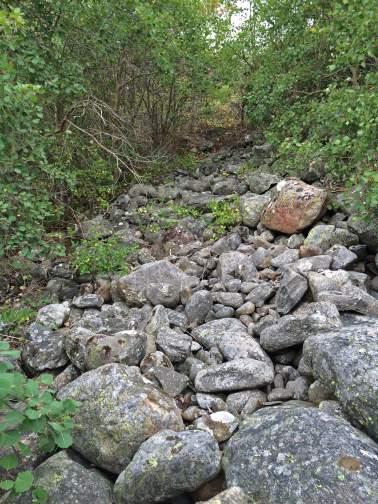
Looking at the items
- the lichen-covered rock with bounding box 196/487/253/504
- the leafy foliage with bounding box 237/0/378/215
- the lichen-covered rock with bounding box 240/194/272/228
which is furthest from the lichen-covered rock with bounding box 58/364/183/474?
the lichen-covered rock with bounding box 240/194/272/228

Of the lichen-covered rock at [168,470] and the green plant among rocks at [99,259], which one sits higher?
the green plant among rocks at [99,259]

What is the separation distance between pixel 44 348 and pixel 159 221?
3.02 metres

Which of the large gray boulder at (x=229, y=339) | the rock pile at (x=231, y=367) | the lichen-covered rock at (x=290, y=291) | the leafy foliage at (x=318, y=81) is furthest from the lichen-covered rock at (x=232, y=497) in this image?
the leafy foliage at (x=318, y=81)

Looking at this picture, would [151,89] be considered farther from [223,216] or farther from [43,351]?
[43,351]

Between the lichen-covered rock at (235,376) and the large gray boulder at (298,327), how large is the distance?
223 mm

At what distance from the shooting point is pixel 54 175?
452 cm

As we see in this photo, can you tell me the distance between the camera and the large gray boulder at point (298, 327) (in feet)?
9.73

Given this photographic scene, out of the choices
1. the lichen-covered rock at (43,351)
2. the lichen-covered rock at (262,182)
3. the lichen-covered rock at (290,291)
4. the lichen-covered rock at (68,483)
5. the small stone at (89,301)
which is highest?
the lichen-covered rock at (262,182)

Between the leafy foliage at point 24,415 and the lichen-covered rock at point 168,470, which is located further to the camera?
the lichen-covered rock at point 168,470

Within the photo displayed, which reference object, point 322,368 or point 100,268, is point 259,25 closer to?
point 100,268

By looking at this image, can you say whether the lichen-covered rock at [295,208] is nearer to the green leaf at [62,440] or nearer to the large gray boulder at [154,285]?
the large gray boulder at [154,285]

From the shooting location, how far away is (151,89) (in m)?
8.82

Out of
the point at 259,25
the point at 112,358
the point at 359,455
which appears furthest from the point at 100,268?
the point at 259,25

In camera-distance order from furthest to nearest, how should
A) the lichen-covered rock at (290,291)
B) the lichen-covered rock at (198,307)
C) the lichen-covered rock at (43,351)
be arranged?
the lichen-covered rock at (198,307), the lichen-covered rock at (290,291), the lichen-covered rock at (43,351)
